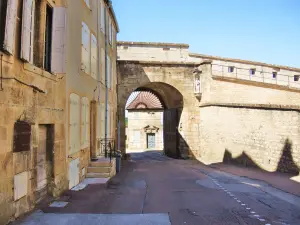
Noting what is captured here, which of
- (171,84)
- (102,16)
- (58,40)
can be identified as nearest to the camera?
(58,40)

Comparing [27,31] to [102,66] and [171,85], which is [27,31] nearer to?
[102,66]

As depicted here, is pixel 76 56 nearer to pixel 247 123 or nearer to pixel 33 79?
pixel 33 79

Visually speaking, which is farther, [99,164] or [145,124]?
[145,124]

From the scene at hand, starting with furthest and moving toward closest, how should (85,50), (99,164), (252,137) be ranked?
(252,137) → (99,164) → (85,50)

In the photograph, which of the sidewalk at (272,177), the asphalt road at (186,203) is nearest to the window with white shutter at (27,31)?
the asphalt road at (186,203)

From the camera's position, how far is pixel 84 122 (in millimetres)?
8711

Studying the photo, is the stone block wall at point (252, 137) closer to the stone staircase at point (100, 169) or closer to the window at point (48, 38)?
the stone staircase at point (100, 169)

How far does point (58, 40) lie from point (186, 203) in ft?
16.4

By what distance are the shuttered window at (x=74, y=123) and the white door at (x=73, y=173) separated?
0.34 metres

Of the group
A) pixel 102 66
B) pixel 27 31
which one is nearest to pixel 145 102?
pixel 102 66

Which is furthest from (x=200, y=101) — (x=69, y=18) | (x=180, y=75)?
(x=69, y=18)

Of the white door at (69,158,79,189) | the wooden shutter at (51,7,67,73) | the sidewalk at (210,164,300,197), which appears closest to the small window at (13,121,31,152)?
the wooden shutter at (51,7,67,73)

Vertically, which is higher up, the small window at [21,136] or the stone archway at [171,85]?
the stone archway at [171,85]

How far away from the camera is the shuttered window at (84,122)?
8.49 metres
